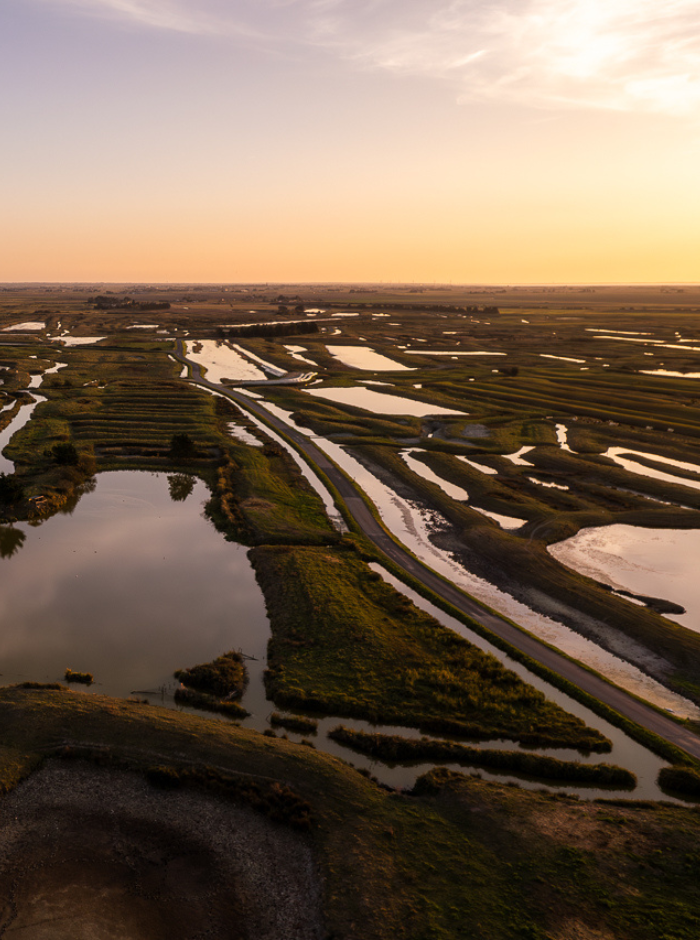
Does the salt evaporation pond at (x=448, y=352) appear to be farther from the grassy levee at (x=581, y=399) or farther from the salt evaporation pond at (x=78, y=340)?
the salt evaporation pond at (x=78, y=340)

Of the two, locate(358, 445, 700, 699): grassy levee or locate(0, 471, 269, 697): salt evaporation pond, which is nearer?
locate(0, 471, 269, 697): salt evaporation pond

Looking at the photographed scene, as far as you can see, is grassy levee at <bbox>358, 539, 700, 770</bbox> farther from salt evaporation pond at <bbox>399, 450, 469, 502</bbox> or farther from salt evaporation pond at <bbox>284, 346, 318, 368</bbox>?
salt evaporation pond at <bbox>284, 346, 318, 368</bbox>

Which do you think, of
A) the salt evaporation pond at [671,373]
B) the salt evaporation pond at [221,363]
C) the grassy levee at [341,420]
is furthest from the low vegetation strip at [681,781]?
the salt evaporation pond at [671,373]

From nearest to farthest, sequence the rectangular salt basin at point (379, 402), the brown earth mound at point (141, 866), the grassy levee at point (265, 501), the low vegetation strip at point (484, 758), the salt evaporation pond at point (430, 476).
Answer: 1. the brown earth mound at point (141, 866)
2. the low vegetation strip at point (484, 758)
3. the grassy levee at point (265, 501)
4. the salt evaporation pond at point (430, 476)
5. the rectangular salt basin at point (379, 402)

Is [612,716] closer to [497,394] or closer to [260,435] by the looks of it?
[260,435]

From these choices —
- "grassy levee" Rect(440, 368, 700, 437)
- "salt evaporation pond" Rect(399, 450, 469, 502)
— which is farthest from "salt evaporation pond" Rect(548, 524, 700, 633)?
"grassy levee" Rect(440, 368, 700, 437)

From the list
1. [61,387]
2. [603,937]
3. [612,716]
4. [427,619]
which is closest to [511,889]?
[603,937]
